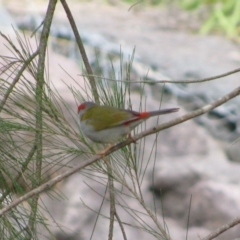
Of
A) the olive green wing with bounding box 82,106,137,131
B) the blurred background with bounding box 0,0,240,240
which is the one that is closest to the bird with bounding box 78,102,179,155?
the olive green wing with bounding box 82,106,137,131

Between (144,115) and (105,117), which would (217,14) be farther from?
(144,115)

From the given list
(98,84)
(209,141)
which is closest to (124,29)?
(209,141)

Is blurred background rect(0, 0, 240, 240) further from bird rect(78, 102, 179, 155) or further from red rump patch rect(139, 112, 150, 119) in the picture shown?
red rump patch rect(139, 112, 150, 119)

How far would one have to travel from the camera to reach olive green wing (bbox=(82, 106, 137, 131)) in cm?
205

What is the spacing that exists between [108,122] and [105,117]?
23mm

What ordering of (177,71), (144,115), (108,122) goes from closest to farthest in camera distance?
(144,115)
(108,122)
(177,71)

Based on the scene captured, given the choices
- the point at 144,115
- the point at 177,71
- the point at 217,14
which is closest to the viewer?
the point at 144,115

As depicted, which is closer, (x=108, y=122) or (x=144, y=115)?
(x=144, y=115)

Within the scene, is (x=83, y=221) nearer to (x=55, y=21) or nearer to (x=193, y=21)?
(x=55, y=21)

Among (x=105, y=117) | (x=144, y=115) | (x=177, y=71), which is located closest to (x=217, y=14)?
(x=177, y=71)

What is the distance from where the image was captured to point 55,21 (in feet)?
23.7

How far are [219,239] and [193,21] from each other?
149 inches

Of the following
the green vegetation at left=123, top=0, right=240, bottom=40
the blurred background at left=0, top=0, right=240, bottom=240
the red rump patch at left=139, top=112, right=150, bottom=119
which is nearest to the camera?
the red rump patch at left=139, top=112, right=150, bottom=119

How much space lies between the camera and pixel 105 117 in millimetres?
2148
